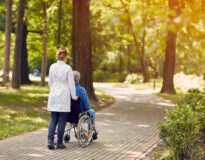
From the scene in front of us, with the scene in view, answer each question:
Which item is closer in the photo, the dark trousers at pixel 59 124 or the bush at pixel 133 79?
the dark trousers at pixel 59 124

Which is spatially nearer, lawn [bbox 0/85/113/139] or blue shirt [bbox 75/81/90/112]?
blue shirt [bbox 75/81/90/112]

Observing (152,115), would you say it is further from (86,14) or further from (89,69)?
(86,14)

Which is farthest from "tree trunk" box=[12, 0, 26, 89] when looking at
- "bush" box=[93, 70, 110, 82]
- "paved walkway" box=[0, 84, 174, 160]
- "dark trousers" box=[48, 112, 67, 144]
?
"bush" box=[93, 70, 110, 82]

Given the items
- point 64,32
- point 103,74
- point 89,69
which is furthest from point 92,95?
point 103,74

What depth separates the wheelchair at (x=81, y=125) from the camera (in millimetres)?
7555

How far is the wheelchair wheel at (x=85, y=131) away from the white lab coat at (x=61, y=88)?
1.82 feet

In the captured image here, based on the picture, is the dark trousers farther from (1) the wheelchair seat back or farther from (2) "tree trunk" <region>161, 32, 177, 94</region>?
(2) "tree trunk" <region>161, 32, 177, 94</region>

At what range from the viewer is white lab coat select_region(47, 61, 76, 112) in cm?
720

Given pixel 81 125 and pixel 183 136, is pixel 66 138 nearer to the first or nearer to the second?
pixel 81 125

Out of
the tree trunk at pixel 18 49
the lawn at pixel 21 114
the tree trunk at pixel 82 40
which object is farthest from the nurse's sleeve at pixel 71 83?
the tree trunk at pixel 18 49

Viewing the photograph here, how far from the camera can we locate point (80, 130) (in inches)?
298

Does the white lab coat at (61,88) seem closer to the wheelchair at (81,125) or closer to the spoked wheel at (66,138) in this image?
the wheelchair at (81,125)

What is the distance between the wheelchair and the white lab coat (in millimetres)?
370

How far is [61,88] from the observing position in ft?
23.8
